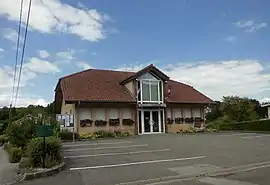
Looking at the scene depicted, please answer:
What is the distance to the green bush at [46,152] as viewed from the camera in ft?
36.9

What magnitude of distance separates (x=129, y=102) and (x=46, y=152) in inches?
713

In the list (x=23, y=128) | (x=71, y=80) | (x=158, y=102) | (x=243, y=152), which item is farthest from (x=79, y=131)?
(x=243, y=152)

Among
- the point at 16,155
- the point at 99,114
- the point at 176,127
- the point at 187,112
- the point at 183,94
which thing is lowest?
Answer: the point at 16,155

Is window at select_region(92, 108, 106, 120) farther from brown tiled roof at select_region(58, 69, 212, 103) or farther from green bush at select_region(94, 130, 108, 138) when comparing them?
green bush at select_region(94, 130, 108, 138)

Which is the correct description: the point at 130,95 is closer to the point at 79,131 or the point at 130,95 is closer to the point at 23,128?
the point at 79,131

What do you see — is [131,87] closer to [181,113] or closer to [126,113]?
[126,113]

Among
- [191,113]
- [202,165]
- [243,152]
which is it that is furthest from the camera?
[191,113]

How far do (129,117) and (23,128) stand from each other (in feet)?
47.6

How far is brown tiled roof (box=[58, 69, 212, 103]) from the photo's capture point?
92.4 ft

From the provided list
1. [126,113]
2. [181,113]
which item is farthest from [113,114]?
[181,113]

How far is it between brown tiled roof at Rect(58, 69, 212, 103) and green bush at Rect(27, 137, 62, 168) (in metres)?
14.8

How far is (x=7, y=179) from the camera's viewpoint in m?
10.4

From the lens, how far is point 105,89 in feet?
99.0

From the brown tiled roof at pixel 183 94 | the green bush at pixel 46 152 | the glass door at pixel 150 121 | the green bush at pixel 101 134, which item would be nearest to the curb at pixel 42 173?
the green bush at pixel 46 152
